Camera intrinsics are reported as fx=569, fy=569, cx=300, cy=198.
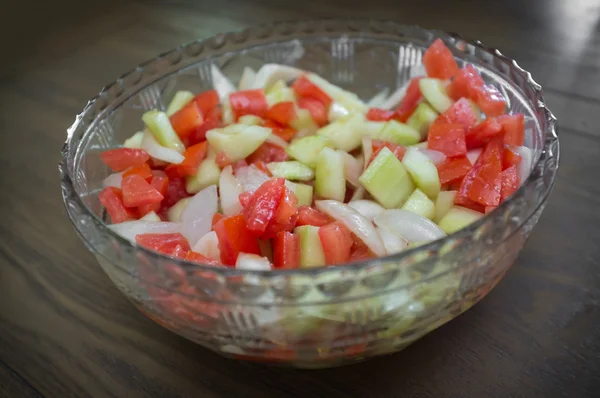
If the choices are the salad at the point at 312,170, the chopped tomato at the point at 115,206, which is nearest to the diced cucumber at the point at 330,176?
the salad at the point at 312,170

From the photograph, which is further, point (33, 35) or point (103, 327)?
point (33, 35)

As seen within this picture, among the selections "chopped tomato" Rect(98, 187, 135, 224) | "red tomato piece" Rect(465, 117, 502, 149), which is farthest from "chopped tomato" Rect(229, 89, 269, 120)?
"red tomato piece" Rect(465, 117, 502, 149)

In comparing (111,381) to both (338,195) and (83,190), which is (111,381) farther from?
(338,195)

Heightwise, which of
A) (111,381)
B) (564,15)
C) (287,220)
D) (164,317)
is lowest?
(111,381)

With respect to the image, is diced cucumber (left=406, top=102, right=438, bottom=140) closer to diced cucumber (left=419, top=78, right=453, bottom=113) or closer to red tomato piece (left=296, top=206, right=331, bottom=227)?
diced cucumber (left=419, top=78, right=453, bottom=113)

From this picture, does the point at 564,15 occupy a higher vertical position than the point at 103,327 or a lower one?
higher

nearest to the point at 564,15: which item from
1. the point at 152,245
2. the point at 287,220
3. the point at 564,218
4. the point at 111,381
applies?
the point at 564,218

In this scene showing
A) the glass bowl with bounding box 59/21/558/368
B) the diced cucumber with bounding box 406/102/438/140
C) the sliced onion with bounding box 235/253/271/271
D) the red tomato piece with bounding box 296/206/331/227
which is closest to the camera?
the glass bowl with bounding box 59/21/558/368

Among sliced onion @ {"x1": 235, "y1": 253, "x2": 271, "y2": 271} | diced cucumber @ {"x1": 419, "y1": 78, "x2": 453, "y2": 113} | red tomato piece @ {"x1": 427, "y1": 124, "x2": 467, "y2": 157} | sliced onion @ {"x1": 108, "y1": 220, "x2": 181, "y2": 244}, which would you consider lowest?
sliced onion @ {"x1": 108, "y1": 220, "x2": 181, "y2": 244}
